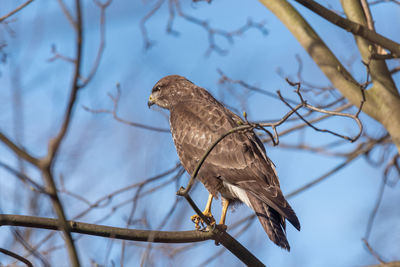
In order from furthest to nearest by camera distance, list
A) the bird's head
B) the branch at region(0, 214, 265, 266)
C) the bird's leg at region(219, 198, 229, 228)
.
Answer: the bird's head → the bird's leg at region(219, 198, 229, 228) → the branch at region(0, 214, 265, 266)

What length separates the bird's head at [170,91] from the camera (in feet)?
20.0

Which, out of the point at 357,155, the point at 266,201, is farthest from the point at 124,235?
the point at 357,155

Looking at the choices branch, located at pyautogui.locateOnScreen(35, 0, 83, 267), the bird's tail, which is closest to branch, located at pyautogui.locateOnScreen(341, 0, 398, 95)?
the bird's tail

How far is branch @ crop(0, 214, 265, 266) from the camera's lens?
3.47 m

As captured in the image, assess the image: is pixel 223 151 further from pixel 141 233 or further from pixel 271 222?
pixel 141 233

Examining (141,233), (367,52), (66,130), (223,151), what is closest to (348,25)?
(367,52)

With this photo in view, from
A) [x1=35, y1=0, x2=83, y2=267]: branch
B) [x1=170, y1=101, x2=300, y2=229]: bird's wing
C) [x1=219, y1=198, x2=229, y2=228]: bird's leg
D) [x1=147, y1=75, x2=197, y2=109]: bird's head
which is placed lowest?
[x1=35, y1=0, x2=83, y2=267]: branch

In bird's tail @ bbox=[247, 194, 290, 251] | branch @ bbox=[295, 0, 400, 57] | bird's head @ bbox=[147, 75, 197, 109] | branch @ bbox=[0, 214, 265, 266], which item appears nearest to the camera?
branch @ bbox=[0, 214, 265, 266]

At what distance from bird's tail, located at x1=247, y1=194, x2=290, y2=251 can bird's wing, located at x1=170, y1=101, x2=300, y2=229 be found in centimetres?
10

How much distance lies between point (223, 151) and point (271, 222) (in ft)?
2.97

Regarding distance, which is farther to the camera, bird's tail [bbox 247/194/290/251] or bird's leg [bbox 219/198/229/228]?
bird's leg [bbox 219/198/229/228]

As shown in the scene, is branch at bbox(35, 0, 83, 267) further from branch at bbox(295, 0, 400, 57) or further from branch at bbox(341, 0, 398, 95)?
branch at bbox(341, 0, 398, 95)

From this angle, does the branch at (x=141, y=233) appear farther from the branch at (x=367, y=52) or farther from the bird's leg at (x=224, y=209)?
the branch at (x=367, y=52)

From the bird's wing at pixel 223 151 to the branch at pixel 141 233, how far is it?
2.02ft
